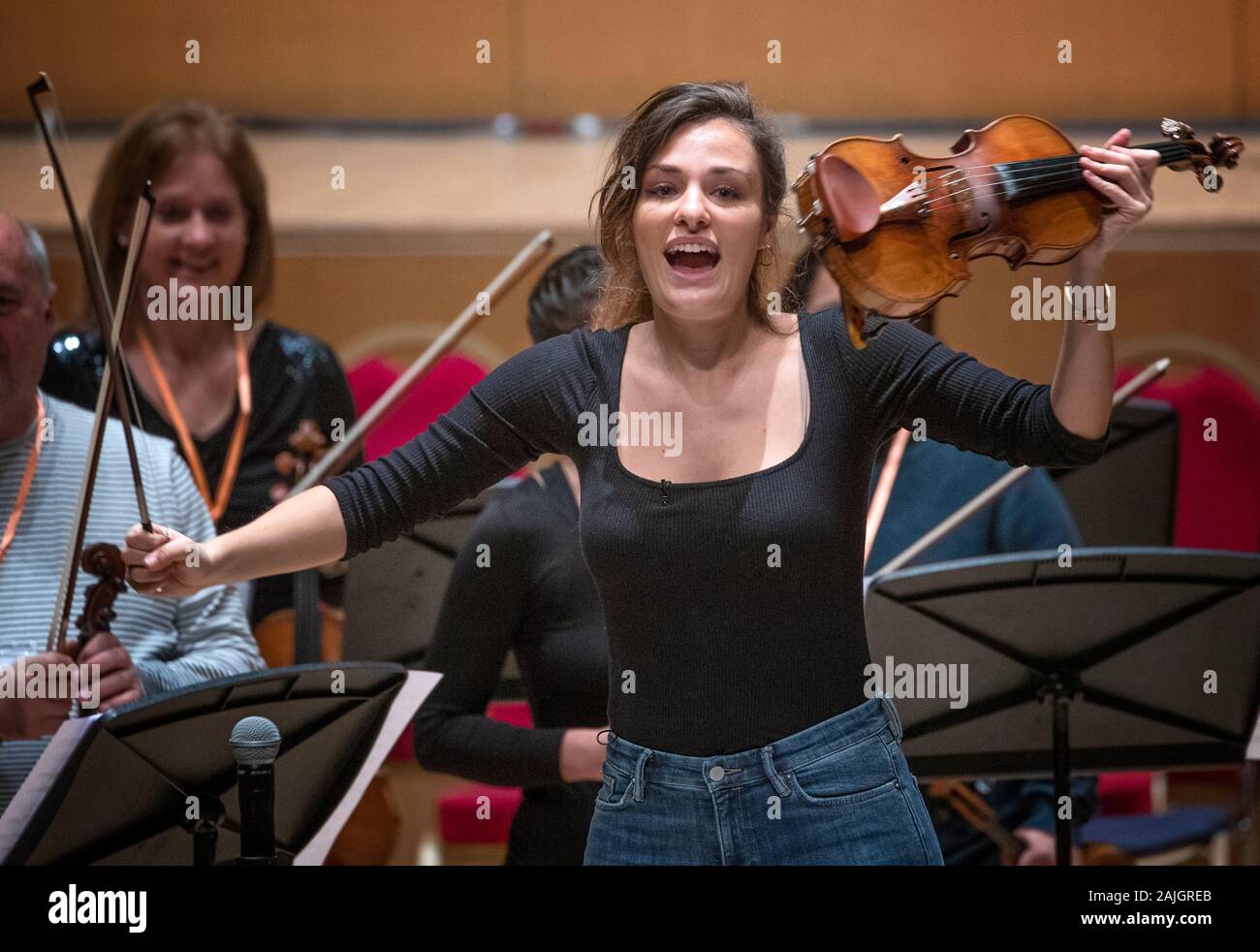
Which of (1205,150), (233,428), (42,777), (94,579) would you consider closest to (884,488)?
(1205,150)

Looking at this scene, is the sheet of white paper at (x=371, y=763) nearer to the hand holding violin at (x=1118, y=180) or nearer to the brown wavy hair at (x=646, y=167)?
the brown wavy hair at (x=646, y=167)

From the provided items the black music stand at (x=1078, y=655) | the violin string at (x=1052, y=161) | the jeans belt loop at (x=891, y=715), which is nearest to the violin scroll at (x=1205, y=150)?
the violin string at (x=1052, y=161)

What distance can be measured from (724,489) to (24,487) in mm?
985

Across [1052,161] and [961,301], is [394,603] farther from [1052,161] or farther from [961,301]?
[961,301]

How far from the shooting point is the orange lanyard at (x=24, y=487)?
6.05ft

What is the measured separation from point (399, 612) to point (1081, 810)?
97cm

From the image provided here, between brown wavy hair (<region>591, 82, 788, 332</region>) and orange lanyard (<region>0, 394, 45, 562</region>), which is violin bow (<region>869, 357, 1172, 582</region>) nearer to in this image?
brown wavy hair (<region>591, 82, 788, 332</region>)

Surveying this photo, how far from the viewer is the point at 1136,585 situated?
1755 mm

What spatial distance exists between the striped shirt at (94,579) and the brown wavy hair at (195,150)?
1.63 feet

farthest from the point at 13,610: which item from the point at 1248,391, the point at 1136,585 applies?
the point at 1248,391

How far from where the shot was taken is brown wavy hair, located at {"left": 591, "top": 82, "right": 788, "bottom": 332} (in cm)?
145

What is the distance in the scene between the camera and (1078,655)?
182 centimetres

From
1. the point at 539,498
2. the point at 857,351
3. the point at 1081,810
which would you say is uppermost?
the point at 857,351

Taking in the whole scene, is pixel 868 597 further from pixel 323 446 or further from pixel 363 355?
pixel 363 355
